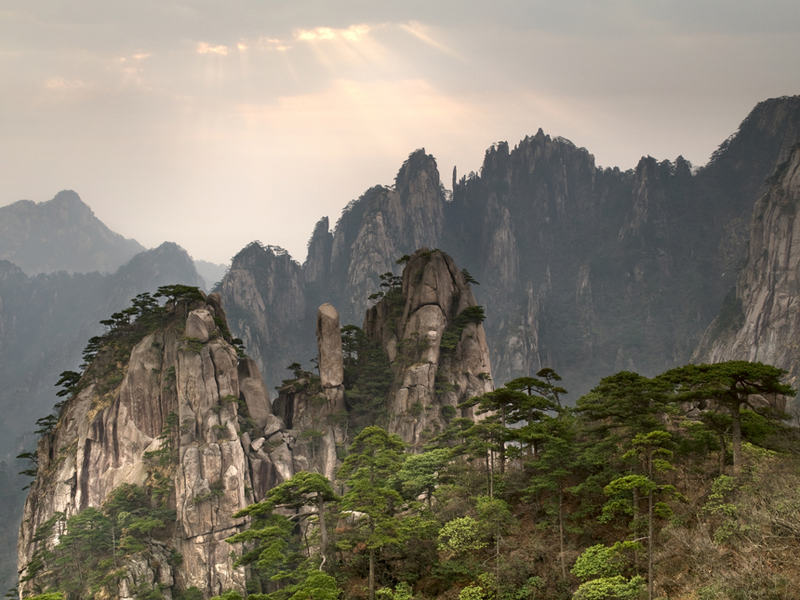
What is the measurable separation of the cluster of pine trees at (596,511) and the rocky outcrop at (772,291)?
2243 inches

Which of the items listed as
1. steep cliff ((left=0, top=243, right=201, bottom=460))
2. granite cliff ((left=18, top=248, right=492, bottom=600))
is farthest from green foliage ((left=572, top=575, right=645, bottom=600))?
steep cliff ((left=0, top=243, right=201, bottom=460))

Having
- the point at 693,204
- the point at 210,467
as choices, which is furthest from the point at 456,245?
the point at 210,467

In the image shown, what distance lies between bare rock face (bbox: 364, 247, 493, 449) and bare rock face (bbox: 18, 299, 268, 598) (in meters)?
13.3

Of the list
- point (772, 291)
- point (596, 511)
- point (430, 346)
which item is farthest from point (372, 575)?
point (772, 291)

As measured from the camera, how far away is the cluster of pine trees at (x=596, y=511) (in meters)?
19.3

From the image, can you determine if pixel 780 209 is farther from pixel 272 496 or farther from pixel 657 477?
pixel 272 496

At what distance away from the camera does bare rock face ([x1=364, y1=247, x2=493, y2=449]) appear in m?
56.2

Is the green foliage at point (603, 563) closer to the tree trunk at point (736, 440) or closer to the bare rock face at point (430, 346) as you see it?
the tree trunk at point (736, 440)

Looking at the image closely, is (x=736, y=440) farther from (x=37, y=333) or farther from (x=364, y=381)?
(x=37, y=333)

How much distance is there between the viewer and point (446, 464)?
34062 millimetres

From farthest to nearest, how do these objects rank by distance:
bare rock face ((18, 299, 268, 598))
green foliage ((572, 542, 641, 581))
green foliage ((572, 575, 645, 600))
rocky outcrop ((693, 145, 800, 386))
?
rocky outcrop ((693, 145, 800, 386)) < bare rock face ((18, 299, 268, 598)) < green foliage ((572, 542, 641, 581)) < green foliage ((572, 575, 645, 600))

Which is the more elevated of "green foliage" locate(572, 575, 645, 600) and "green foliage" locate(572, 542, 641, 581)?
"green foliage" locate(572, 542, 641, 581)

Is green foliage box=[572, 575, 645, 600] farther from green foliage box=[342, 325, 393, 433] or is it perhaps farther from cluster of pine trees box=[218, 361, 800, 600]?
green foliage box=[342, 325, 393, 433]

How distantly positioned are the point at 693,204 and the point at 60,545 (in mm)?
148860
